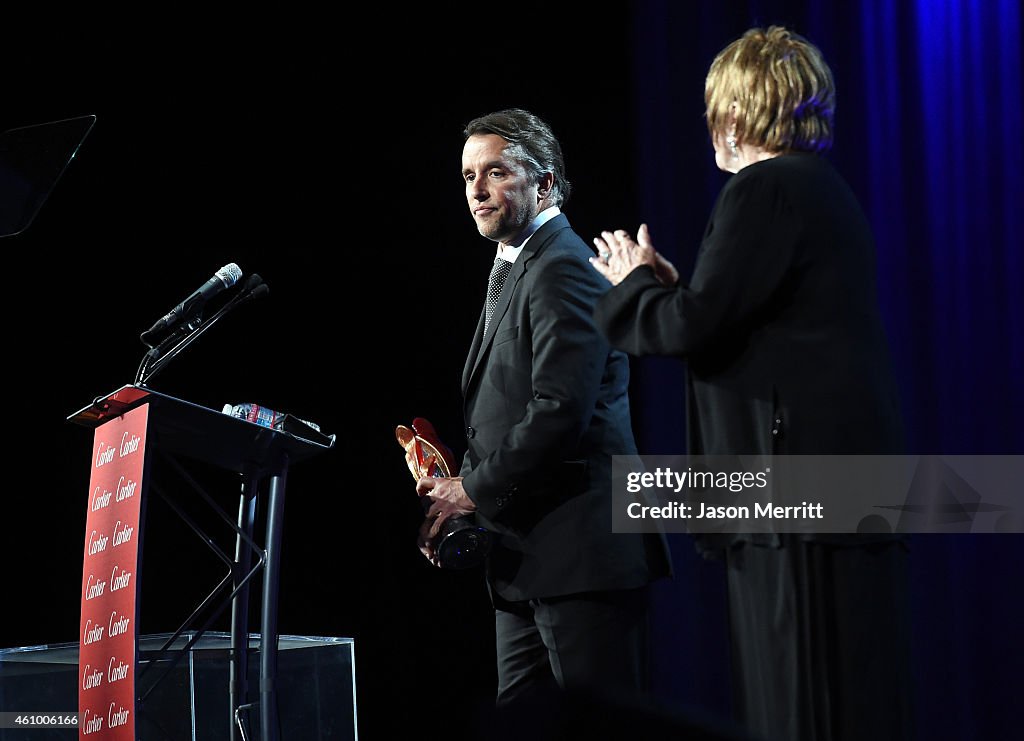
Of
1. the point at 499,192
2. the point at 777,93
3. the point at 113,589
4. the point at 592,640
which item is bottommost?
the point at 592,640

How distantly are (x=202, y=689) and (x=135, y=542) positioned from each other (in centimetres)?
70

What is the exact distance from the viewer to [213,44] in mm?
4277

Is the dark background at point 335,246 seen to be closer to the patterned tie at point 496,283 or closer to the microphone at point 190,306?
the patterned tie at point 496,283

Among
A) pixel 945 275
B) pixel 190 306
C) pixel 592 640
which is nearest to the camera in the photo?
pixel 592 640

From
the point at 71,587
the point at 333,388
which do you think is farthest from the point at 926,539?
the point at 71,587

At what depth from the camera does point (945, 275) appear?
10.8 ft

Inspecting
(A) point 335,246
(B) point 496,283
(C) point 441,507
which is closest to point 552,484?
(C) point 441,507

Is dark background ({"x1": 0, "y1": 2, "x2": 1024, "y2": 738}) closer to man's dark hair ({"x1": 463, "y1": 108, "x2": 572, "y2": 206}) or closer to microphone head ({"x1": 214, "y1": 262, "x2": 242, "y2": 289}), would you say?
man's dark hair ({"x1": 463, "y1": 108, "x2": 572, "y2": 206})

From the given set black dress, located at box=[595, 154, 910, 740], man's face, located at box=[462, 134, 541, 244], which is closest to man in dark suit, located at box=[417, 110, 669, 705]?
man's face, located at box=[462, 134, 541, 244]

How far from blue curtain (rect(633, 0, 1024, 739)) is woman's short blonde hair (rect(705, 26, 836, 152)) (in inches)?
68.8

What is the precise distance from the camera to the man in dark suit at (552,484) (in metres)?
2.15

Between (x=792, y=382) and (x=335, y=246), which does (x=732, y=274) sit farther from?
(x=335, y=246)

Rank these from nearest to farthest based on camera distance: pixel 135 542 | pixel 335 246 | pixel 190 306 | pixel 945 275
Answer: pixel 135 542 < pixel 190 306 < pixel 945 275 < pixel 335 246

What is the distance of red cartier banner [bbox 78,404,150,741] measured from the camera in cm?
198
